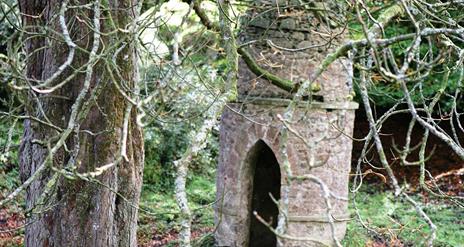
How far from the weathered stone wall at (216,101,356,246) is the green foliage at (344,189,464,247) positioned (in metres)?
0.74

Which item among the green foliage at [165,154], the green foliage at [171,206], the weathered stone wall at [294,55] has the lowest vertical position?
the green foliage at [171,206]

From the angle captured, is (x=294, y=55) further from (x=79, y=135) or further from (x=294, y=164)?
(x=79, y=135)

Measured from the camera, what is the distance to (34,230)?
6.20 meters

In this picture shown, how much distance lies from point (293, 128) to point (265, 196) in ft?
7.49

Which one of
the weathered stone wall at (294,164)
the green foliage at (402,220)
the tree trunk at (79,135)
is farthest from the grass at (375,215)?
the tree trunk at (79,135)

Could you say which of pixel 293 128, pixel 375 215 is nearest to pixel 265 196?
pixel 293 128

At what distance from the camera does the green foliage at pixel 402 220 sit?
→ 9.75 meters

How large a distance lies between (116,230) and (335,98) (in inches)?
140

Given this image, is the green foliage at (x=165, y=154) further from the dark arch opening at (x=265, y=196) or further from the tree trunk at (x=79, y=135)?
the tree trunk at (x=79, y=135)

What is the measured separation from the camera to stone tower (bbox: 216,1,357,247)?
845 cm

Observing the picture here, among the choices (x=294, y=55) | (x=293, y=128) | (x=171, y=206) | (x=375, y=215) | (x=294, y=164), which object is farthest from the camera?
(x=171, y=206)

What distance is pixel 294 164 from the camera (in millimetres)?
8539

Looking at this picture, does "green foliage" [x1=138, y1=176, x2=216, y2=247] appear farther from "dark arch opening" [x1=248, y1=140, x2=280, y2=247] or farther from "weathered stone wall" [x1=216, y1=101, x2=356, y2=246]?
"weathered stone wall" [x1=216, y1=101, x2=356, y2=246]

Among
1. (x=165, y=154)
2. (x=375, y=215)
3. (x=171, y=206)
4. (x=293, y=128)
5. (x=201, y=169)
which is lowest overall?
(x=171, y=206)
